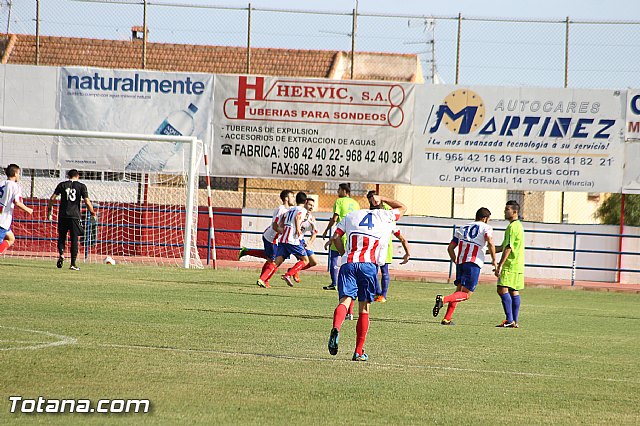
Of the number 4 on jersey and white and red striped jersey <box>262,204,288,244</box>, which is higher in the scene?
the number 4 on jersey

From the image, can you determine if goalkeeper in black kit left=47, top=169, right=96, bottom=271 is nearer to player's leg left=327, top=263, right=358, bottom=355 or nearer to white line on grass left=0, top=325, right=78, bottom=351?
white line on grass left=0, top=325, right=78, bottom=351

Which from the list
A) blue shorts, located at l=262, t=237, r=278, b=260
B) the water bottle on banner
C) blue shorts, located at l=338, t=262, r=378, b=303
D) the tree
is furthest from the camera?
the tree

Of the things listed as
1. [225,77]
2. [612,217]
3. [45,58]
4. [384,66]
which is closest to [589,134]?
[225,77]

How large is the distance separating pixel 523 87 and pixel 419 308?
423 inches

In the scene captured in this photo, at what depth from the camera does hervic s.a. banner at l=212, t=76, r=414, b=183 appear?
2670cm

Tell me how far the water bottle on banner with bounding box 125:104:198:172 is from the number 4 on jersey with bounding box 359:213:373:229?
1659cm

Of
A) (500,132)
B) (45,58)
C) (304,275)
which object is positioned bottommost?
(304,275)

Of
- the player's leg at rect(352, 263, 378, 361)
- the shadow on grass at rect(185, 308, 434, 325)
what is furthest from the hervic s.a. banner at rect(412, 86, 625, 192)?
the player's leg at rect(352, 263, 378, 361)

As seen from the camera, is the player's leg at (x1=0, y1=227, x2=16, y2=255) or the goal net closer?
the player's leg at (x1=0, y1=227, x2=16, y2=255)

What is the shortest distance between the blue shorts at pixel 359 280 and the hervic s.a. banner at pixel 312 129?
16084mm

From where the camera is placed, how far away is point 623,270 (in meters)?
25.9

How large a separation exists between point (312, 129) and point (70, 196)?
764 centimetres

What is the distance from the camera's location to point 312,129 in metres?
26.9

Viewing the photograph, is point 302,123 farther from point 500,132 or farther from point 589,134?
point 589,134
